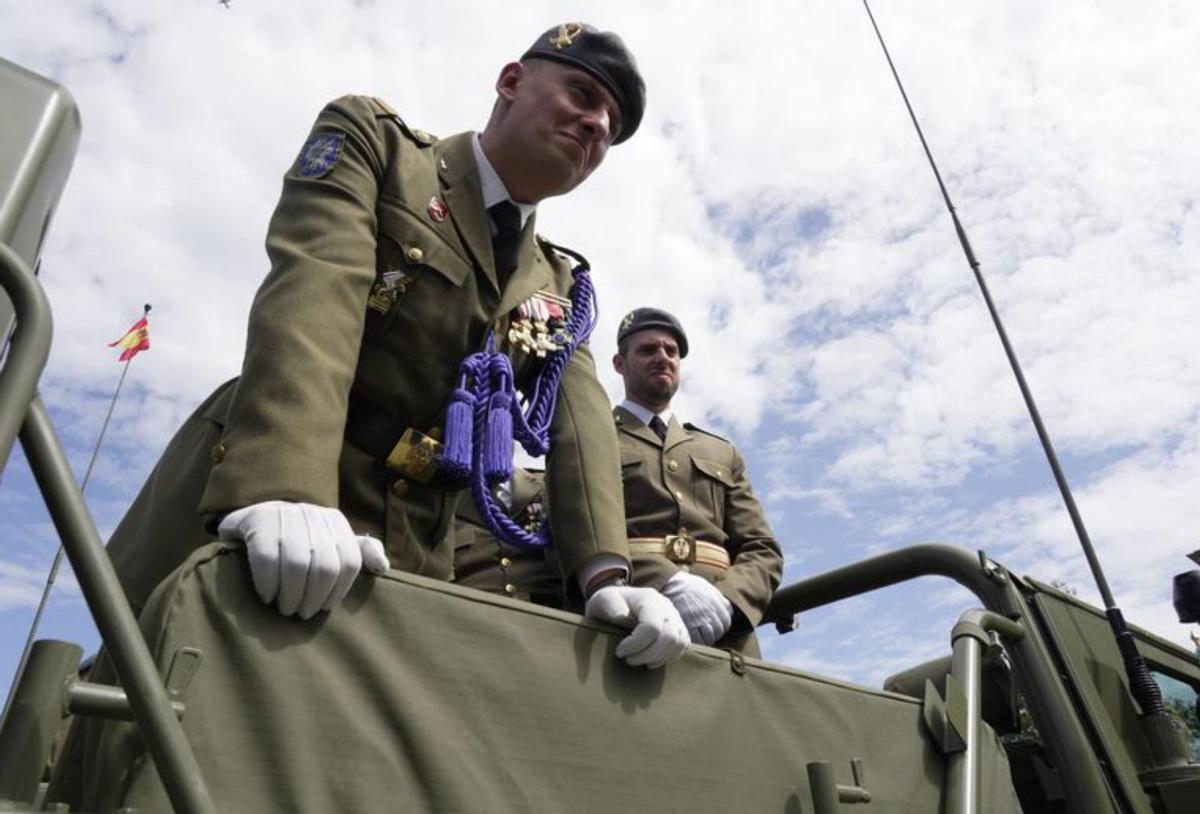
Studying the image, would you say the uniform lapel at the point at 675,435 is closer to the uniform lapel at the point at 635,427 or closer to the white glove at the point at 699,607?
the uniform lapel at the point at 635,427

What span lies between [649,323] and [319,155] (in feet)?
7.87

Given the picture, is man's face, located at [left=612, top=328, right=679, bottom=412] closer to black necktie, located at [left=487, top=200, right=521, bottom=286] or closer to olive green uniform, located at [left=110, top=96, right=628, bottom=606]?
olive green uniform, located at [left=110, top=96, right=628, bottom=606]

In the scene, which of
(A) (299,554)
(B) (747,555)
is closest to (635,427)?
(B) (747,555)

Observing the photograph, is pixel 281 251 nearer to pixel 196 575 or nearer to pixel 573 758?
pixel 196 575

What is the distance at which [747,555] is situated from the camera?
3.48m

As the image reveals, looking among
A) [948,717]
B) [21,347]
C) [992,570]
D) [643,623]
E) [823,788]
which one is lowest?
[823,788]

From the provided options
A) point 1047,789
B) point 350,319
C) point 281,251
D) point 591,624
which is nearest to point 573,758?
point 591,624

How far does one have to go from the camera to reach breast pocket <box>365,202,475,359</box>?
1.92m

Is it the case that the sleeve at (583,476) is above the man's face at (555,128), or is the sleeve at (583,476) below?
below

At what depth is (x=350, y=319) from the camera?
169 cm

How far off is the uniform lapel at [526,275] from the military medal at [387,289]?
207mm

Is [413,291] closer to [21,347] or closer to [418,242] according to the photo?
[418,242]

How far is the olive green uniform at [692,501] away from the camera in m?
3.42

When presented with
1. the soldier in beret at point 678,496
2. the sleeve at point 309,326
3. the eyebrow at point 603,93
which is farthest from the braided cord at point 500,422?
the soldier in beret at point 678,496
